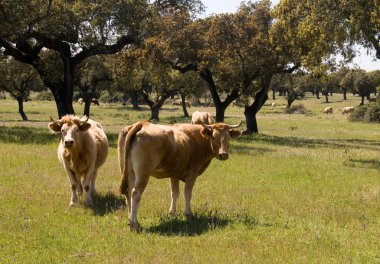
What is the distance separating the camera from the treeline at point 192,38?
22250 millimetres

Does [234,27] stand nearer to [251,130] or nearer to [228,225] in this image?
[251,130]

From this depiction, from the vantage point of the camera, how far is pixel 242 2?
33.2 metres

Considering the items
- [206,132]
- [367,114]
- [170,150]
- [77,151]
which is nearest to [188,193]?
[170,150]

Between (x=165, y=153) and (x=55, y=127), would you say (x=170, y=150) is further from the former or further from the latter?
(x=55, y=127)

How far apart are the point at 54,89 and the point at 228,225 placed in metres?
22.5

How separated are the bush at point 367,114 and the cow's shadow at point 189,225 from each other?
5043 centimetres

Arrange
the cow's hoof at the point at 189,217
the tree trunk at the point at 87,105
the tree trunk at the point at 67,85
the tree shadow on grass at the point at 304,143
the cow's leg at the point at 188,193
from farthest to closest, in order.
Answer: the tree trunk at the point at 87,105, the tree trunk at the point at 67,85, the tree shadow on grass at the point at 304,143, the cow's leg at the point at 188,193, the cow's hoof at the point at 189,217

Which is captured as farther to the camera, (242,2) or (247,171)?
(242,2)

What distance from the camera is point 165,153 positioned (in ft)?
29.1

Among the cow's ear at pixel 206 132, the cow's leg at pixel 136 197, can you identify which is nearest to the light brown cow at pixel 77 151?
the cow's leg at pixel 136 197

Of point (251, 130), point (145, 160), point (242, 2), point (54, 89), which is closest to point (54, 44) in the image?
point (54, 89)

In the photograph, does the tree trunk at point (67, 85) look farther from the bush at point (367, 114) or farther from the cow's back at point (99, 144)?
the bush at point (367, 114)

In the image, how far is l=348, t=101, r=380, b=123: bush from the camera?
54.8 meters

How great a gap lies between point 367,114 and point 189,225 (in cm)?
5191
